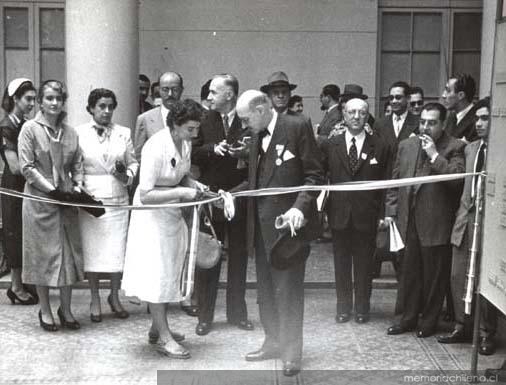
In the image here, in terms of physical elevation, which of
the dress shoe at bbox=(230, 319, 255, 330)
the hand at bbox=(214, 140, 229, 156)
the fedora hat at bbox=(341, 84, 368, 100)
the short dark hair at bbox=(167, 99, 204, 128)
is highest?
the fedora hat at bbox=(341, 84, 368, 100)

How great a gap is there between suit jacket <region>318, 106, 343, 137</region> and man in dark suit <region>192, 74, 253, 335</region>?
2.75m

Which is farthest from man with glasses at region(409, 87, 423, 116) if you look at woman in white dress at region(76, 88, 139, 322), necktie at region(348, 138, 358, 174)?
woman in white dress at region(76, 88, 139, 322)

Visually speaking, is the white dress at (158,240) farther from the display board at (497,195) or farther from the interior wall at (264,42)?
the interior wall at (264,42)

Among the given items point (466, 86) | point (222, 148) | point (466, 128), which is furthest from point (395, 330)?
point (466, 86)

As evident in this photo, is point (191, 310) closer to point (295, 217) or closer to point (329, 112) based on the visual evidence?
point (295, 217)

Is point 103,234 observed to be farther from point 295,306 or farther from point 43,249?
point 295,306

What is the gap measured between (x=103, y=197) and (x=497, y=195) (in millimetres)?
3366

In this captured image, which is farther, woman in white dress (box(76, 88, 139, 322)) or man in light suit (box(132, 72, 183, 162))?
man in light suit (box(132, 72, 183, 162))

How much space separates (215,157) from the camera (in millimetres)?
→ 7297

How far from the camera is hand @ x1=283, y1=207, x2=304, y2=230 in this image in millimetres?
5891

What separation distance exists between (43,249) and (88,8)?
334 centimetres

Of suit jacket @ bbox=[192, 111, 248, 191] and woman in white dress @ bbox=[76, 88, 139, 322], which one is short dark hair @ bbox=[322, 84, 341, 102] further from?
woman in white dress @ bbox=[76, 88, 139, 322]

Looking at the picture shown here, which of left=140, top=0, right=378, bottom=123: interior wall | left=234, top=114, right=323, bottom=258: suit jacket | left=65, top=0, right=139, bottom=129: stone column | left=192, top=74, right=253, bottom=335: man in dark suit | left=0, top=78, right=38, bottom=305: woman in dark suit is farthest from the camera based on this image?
left=140, top=0, right=378, bottom=123: interior wall

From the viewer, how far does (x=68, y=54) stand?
9531 millimetres
